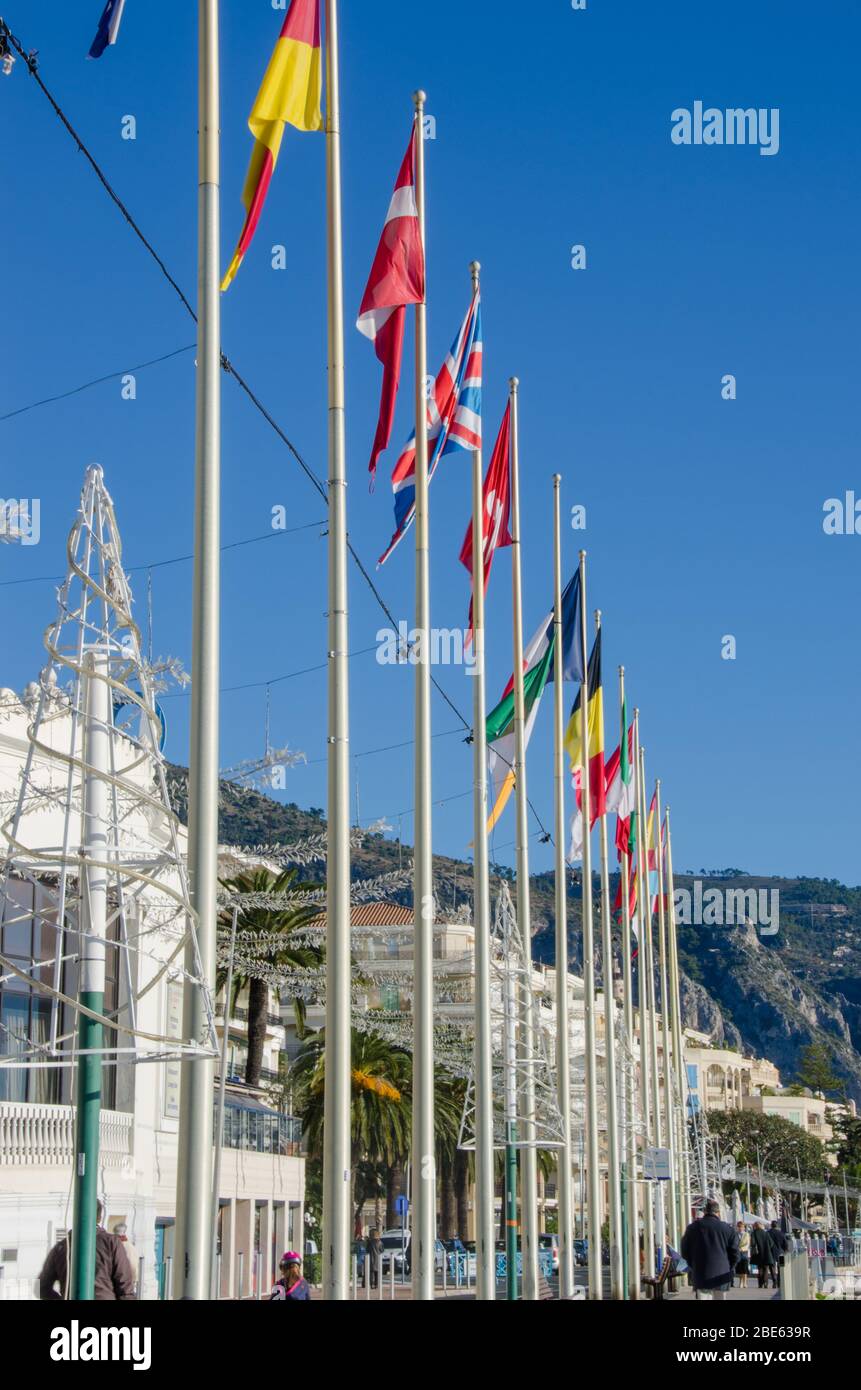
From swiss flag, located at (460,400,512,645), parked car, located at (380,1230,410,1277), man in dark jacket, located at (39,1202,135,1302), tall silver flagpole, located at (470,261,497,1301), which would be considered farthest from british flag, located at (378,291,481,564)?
parked car, located at (380,1230,410,1277)

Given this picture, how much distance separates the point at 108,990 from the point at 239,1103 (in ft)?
43.5

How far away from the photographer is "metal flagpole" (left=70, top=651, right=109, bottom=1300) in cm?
1105

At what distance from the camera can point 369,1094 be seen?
2111 inches

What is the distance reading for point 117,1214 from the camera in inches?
1067

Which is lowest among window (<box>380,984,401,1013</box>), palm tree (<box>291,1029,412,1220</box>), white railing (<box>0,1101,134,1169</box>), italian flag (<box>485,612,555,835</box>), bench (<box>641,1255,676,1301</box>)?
bench (<box>641,1255,676,1301</box>)

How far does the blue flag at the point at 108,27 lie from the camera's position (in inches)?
550

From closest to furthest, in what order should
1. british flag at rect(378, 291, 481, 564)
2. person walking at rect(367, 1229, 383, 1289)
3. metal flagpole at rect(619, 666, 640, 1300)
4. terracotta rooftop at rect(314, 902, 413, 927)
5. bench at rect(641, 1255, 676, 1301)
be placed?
british flag at rect(378, 291, 481, 564), bench at rect(641, 1255, 676, 1301), metal flagpole at rect(619, 666, 640, 1300), person walking at rect(367, 1229, 383, 1289), terracotta rooftop at rect(314, 902, 413, 927)

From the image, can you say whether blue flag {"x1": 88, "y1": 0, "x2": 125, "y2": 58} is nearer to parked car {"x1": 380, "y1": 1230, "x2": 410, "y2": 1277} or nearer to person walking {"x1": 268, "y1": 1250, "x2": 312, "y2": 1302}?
person walking {"x1": 268, "y1": 1250, "x2": 312, "y2": 1302}

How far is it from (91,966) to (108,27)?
7391mm

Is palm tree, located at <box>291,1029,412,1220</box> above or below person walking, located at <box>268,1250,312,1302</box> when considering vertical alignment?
above

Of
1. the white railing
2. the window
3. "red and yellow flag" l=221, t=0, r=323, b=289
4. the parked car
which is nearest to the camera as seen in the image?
"red and yellow flag" l=221, t=0, r=323, b=289

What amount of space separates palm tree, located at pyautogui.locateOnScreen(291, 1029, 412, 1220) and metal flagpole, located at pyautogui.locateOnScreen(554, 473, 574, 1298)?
78.6 feet
